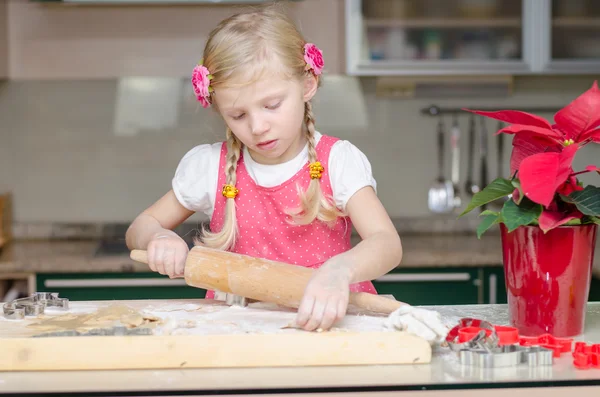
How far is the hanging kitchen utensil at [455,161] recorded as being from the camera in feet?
10.2

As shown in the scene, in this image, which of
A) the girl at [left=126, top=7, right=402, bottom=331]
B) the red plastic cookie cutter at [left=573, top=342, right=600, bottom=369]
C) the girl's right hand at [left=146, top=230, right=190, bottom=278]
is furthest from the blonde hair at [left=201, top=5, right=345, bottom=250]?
the red plastic cookie cutter at [left=573, top=342, right=600, bottom=369]

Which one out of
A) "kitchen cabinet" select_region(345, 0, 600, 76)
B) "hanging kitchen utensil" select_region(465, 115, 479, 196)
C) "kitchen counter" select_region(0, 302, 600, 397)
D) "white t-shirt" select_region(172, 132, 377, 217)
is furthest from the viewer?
"hanging kitchen utensil" select_region(465, 115, 479, 196)

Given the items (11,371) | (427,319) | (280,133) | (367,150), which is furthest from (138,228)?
(367,150)

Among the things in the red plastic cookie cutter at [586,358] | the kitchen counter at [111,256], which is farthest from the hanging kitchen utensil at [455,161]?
the red plastic cookie cutter at [586,358]

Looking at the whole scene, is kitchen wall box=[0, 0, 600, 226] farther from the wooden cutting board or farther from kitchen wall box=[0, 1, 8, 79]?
the wooden cutting board

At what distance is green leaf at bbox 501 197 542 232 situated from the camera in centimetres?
109

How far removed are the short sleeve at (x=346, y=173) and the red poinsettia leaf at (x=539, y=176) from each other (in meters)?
0.41

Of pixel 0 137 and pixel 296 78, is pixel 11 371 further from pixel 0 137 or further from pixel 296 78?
pixel 0 137

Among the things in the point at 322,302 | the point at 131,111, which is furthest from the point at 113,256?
the point at 322,302

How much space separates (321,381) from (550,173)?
1.34 ft

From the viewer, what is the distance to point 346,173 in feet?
4.72

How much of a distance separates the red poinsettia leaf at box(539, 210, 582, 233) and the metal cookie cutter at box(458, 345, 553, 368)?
0.18 m

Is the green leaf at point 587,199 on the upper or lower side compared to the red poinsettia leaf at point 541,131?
lower

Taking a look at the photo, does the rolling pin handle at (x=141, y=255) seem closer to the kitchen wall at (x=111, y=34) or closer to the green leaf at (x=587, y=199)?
the green leaf at (x=587, y=199)
